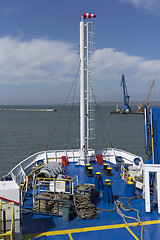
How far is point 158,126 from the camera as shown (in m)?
11.8

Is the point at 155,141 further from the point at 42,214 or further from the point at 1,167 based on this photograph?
the point at 1,167

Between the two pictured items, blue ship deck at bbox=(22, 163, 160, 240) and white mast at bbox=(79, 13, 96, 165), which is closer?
blue ship deck at bbox=(22, 163, 160, 240)

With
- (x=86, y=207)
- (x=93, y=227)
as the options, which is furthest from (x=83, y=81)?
(x=93, y=227)

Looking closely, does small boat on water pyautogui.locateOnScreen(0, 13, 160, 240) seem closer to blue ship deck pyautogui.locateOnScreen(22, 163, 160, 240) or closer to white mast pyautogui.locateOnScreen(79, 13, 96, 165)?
blue ship deck pyautogui.locateOnScreen(22, 163, 160, 240)

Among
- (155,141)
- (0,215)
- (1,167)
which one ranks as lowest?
(1,167)

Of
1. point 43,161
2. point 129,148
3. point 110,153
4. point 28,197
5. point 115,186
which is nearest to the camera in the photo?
point 28,197

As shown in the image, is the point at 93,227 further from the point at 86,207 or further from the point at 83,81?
the point at 83,81

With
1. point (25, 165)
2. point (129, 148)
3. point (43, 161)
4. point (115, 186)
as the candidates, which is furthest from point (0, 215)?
point (129, 148)

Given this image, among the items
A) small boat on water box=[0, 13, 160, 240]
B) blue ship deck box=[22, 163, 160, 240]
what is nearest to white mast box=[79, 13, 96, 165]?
small boat on water box=[0, 13, 160, 240]

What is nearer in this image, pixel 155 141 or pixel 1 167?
pixel 155 141

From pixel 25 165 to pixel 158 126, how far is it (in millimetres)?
10203

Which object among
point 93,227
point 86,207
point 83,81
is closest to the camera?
point 93,227

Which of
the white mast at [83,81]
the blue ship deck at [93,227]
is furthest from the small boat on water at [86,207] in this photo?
the white mast at [83,81]

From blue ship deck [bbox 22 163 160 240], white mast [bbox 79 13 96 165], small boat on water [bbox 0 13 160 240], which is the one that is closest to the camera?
small boat on water [bbox 0 13 160 240]
